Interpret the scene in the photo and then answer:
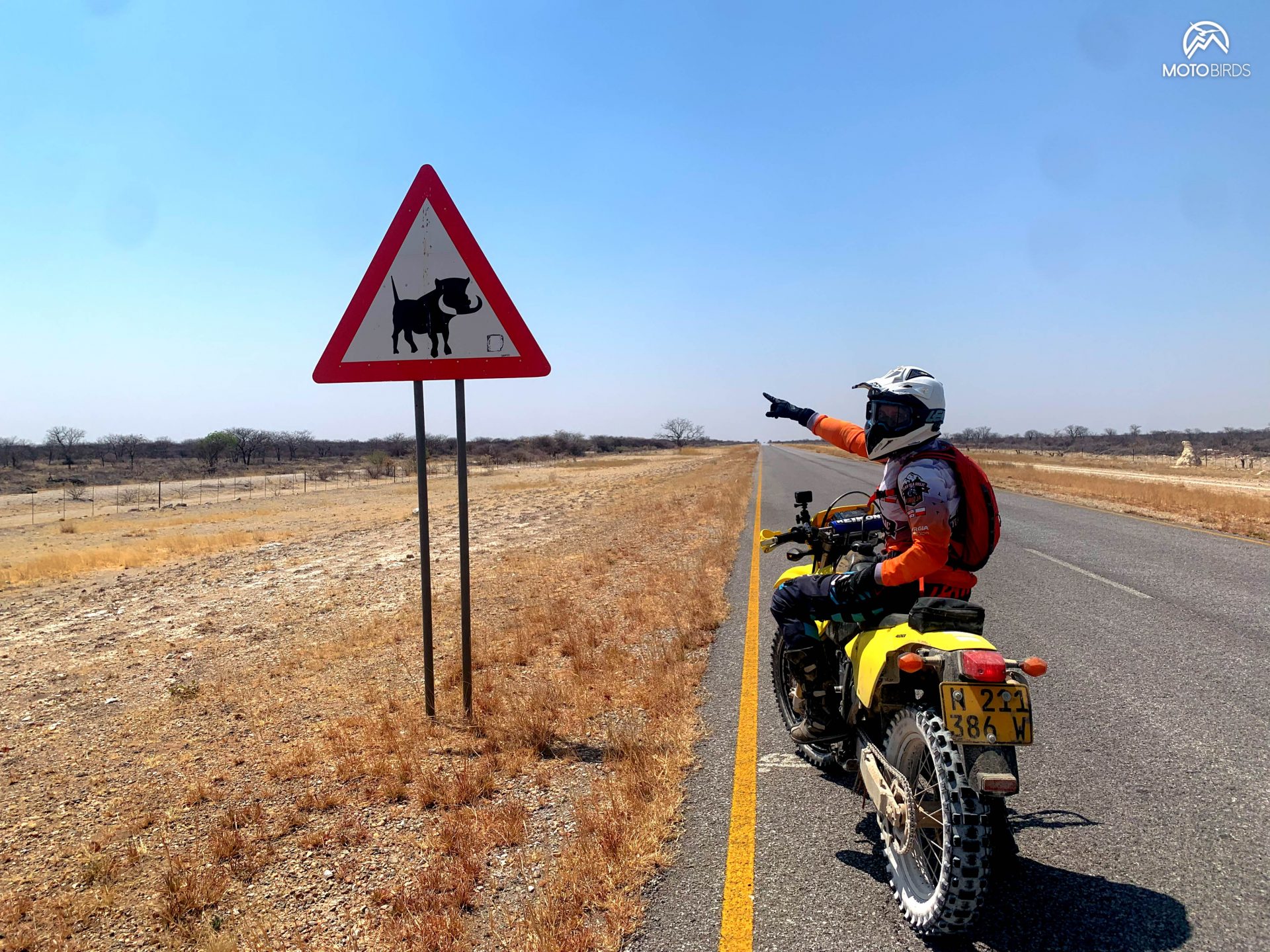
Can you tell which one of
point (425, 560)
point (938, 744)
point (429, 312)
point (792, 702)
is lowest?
point (792, 702)

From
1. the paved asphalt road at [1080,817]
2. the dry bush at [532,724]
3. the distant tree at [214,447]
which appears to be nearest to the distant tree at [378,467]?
the distant tree at [214,447]

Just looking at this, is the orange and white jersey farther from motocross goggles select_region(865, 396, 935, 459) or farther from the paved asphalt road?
the paved asphalt road

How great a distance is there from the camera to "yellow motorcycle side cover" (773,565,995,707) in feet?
8.21

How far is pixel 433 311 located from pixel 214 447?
80.8 meters

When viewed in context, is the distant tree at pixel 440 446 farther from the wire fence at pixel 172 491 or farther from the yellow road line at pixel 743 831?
the yellow road line at pixel 743 831

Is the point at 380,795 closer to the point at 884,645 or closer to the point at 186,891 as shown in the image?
the point at 186,891

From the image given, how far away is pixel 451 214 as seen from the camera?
14.2 ft

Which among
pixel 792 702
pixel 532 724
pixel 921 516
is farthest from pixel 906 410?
pixel 532 724

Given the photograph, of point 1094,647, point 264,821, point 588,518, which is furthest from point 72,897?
point 588,518

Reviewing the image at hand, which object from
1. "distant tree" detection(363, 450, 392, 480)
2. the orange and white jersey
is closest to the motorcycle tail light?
the orange and white jersey

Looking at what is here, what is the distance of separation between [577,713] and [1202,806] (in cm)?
330

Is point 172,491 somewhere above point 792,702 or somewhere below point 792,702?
below

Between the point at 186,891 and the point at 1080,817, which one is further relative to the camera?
the point at 1080,817

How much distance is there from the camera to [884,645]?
9.16 feet
